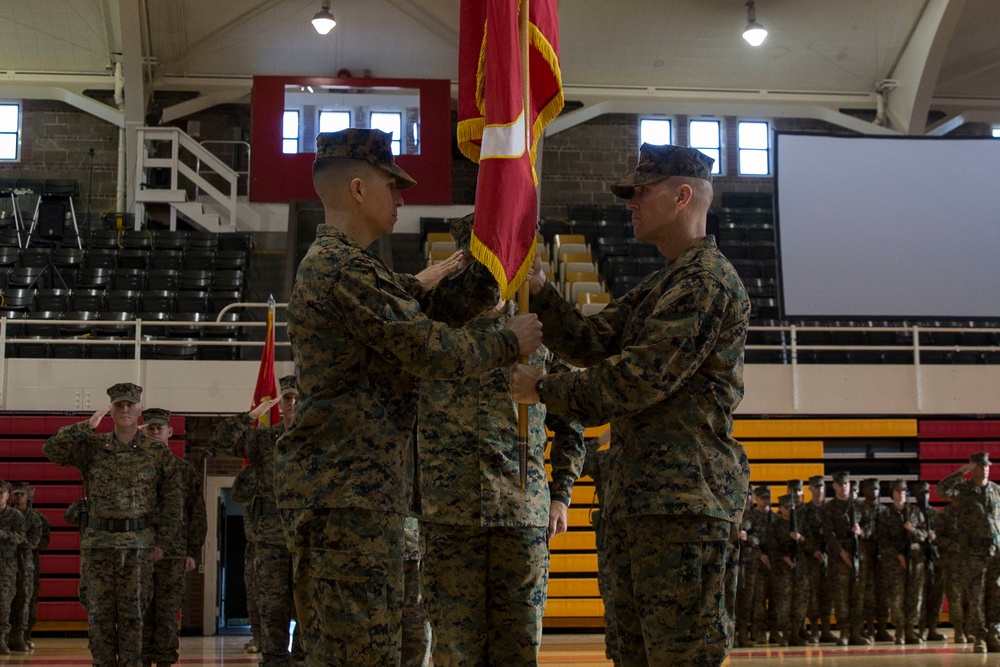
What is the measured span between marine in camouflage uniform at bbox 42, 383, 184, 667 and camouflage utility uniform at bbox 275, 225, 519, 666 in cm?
361

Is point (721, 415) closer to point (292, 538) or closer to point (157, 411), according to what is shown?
point (292, 538)

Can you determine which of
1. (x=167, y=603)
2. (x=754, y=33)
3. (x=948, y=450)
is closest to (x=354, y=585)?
(x=167, y=603)

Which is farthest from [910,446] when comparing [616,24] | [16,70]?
[16,70]

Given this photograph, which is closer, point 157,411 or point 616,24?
point 157,411

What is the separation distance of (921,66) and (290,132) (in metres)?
8.79

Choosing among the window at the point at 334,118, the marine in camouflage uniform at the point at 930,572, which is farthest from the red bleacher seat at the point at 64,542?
the marine in camouflage uniform at the point at 930,572

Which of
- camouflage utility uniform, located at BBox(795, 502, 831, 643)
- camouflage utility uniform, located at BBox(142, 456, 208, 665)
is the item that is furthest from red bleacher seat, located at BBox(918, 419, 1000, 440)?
camouflage utility uniform, located at BBox(142, 456, 208, 665)

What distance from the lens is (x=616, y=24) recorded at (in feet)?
51.2

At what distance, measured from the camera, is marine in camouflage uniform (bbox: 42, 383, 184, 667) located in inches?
250

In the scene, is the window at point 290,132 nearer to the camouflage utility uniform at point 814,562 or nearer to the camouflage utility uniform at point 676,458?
the camouflage utility uniform at point 814,562

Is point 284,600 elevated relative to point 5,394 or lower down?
lower down

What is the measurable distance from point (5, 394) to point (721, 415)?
9.57 meters

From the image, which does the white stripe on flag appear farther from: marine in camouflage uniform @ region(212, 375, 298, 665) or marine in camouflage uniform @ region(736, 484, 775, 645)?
marine in camouflage uniform @ region(736, 484, 775, 645)

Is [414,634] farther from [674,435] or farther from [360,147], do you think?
[360,147]
